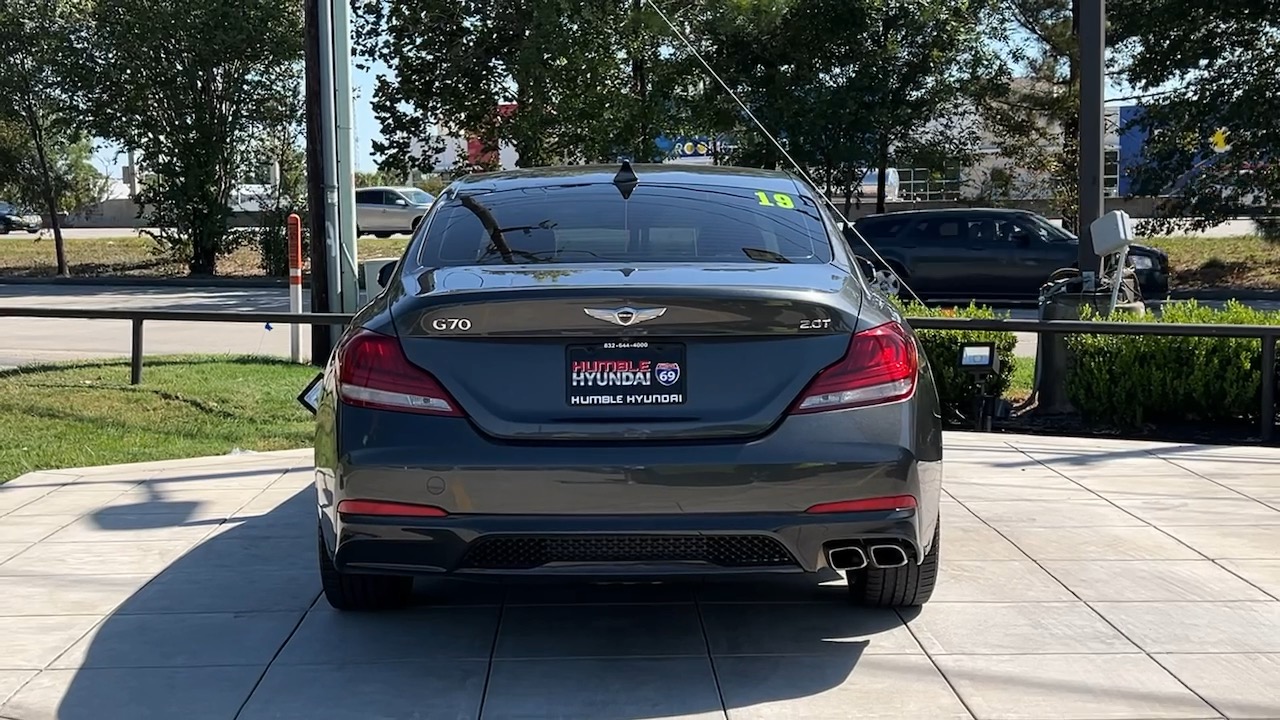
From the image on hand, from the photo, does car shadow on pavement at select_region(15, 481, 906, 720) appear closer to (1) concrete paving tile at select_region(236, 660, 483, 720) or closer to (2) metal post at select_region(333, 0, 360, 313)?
(1) concrete paving tile at select_region(236, 660, 483, 720)

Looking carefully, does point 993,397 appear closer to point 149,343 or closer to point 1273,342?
point 1273,342

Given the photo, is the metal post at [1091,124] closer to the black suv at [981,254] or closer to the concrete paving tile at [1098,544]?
the concrete paving tile at [1098,544]

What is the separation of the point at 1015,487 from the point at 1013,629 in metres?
2.46

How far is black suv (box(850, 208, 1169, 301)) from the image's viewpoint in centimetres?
1975

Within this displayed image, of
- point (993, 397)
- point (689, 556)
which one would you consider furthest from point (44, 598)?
point (993, 397)

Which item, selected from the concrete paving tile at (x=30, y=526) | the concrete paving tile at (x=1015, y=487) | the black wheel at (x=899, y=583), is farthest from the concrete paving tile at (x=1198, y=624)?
the concrete paving tile at (x=30, y=526)

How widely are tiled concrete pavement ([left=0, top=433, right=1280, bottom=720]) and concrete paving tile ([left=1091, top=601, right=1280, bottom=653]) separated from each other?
0.04ft

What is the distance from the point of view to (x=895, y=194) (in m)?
33.6

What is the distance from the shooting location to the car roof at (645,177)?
529 cm

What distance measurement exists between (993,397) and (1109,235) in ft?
4.20

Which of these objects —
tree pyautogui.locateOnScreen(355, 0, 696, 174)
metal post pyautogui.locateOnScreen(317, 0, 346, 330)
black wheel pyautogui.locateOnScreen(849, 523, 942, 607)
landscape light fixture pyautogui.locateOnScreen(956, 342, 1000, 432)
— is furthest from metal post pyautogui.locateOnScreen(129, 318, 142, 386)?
tree pyautogui.locateOnScreen(355, 0, 696, 174)

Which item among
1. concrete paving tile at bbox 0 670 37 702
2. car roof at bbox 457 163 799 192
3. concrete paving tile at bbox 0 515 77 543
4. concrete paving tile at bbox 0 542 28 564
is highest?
car roof at bbox 457 163 799 192

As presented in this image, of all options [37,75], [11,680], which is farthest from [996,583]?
→ [37,75]

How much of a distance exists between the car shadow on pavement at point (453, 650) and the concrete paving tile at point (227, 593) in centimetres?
1
